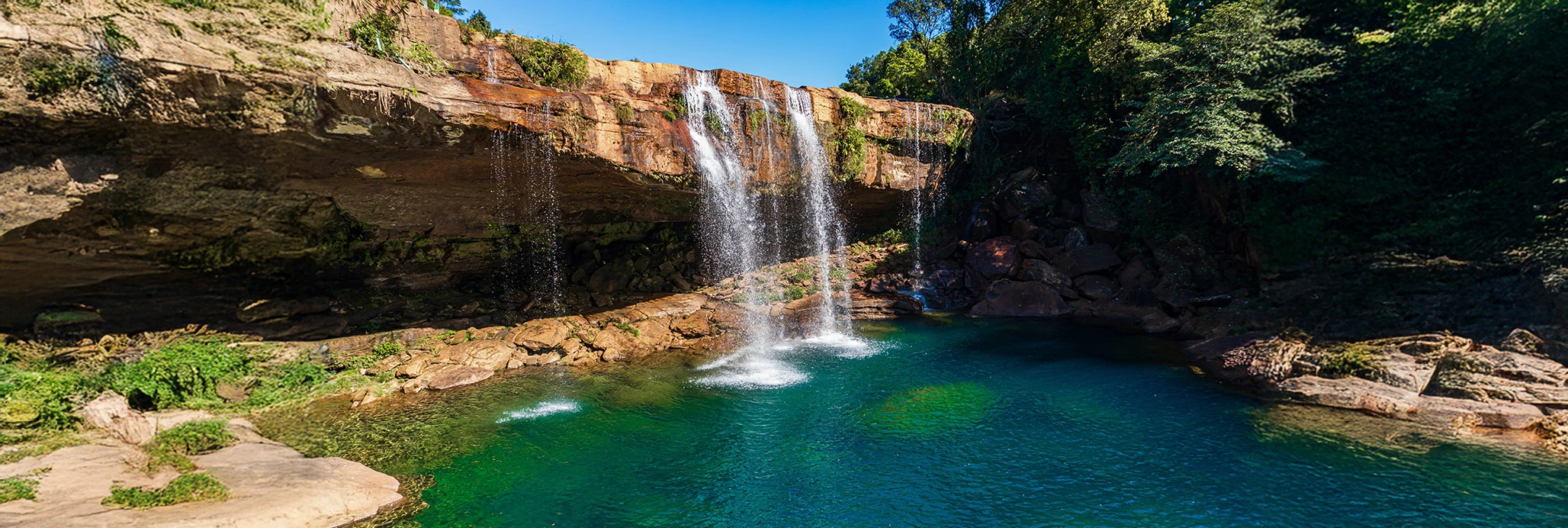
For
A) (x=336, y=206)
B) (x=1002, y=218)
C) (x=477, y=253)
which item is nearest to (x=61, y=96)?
(x=336, y=206)

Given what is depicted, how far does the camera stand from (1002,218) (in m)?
21.9

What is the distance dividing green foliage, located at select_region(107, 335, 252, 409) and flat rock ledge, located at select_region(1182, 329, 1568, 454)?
18.0 m

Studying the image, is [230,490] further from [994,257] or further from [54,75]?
[994,257]

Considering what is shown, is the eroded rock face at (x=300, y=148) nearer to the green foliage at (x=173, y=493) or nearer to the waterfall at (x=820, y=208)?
the waterfall at (x=820, y=208)

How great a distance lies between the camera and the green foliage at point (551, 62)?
509 inches

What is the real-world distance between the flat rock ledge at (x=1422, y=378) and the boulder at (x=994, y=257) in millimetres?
7987

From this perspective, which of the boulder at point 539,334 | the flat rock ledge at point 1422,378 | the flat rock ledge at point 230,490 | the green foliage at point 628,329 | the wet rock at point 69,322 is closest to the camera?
the flat rock ledge at point 230,490

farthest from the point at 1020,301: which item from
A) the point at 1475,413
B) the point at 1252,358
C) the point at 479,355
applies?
the point at 479,355

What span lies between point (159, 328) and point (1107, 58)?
981 inches

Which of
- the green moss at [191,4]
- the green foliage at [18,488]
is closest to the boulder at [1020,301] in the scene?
the green moss at [191,4]

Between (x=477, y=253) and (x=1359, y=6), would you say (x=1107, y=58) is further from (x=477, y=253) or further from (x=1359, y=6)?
(x=477, y=253)

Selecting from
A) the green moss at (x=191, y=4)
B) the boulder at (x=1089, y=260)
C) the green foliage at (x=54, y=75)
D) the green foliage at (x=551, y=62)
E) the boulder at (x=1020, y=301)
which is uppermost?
the green foliage at (x=551, y=62)

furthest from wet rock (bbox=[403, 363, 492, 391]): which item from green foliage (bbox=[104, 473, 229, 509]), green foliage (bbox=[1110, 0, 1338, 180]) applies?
green foliage (bbox=[1110, 0, 1338, 180])

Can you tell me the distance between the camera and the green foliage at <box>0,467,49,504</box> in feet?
18.8
